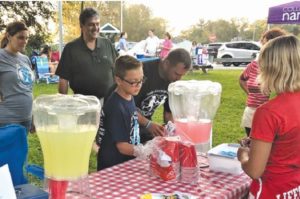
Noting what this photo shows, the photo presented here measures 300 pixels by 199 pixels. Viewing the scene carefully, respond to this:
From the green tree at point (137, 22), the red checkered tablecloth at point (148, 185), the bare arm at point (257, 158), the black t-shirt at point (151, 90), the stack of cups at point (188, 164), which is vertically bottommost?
the red checkered tablecloth at point (148, 185)

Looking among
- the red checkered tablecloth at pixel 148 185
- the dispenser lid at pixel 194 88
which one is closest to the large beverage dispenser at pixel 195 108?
the dispenser lid at pixel 194 88

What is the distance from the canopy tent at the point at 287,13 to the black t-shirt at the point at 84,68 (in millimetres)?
4343

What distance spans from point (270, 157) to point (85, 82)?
175cm

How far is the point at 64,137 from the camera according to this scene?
3.88 ft

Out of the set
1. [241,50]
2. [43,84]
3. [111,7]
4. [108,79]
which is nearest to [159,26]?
[111,7]

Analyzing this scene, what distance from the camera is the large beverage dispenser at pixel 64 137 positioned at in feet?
3.92

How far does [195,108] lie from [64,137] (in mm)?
1071

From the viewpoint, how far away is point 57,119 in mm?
1210

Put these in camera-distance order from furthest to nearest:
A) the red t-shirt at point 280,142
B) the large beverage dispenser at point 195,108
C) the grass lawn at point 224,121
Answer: the grass lawn at point 224,121, the large beverage dispenser at point 195,108, the red t-shirt at point 280,142

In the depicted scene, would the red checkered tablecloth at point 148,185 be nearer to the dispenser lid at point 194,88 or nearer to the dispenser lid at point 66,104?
the dispenser lid at point 66,104

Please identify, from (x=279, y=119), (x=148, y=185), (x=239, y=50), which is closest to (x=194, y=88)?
(x=148, y=185)

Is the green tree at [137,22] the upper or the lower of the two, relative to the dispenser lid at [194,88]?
upper

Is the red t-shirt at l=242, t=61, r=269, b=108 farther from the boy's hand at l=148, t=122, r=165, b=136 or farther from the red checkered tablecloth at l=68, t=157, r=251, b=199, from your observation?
the red checkered tablecloth at l=68, t=157, r=251, b=199

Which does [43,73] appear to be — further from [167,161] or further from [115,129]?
[167,161]
